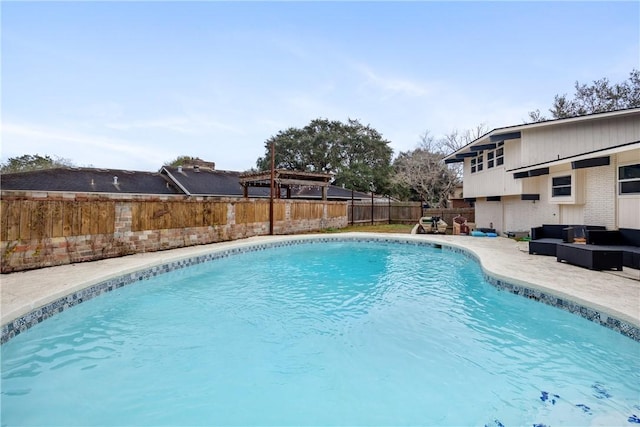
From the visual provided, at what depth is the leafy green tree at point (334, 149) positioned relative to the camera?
33062 millimetres

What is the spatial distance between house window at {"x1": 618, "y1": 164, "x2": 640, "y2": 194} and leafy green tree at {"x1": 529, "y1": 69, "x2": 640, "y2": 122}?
17434 mm

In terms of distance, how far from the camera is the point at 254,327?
5.05 m

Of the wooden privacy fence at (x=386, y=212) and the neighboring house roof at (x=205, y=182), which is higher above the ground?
the neighboring house roof at (x=205, y=182)

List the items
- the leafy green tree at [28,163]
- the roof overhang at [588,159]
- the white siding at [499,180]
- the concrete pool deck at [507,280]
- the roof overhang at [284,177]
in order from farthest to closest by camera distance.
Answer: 1. the leafy green tree at [28,163]
2. the roof overhang at [284,177]
3. the white siding at [499,180]
4. the roof overhang at [588,159]
5. the concrete pool deck at [507,280]


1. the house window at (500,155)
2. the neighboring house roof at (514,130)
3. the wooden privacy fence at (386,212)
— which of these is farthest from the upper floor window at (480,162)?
the wooden privacy fence at (386,212)

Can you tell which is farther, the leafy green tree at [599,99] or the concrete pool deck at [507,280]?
the leafy green tree at [599,99]

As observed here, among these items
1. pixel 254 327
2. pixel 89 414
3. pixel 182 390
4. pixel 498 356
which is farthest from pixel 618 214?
pixel 89 414

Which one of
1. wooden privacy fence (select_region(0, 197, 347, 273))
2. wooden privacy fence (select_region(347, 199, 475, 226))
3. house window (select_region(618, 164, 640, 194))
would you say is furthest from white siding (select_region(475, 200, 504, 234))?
wooden privacy fence (select_region(0, 197, 347, 273))

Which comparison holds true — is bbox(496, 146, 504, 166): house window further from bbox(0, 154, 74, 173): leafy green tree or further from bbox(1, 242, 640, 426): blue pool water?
bbox(0, 154, 74, 173): leafy green tree

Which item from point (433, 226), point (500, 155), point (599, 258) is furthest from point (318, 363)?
point (500, 155)

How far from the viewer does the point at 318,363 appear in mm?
3992

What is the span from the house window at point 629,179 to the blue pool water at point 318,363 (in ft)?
16.6

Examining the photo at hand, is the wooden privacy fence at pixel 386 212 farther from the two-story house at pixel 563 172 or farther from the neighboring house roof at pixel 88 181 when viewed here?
the neighboring house roof at pixel 88 181

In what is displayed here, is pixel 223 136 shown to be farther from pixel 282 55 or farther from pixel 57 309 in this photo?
pixel 57 309
